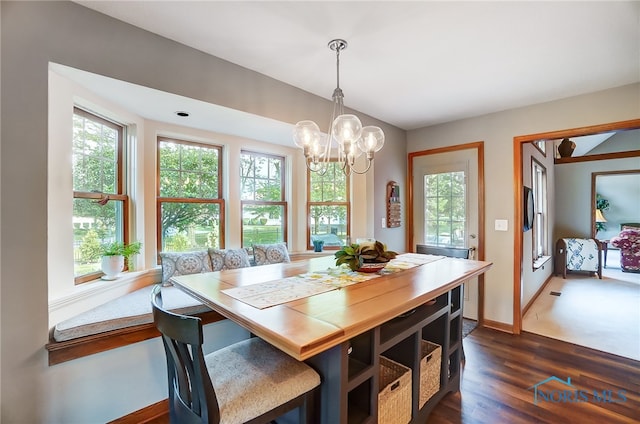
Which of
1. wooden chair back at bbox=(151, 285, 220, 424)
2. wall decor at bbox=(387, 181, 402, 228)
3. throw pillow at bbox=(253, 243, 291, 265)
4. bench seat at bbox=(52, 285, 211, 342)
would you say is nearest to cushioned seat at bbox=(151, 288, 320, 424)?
wooden chair back at bbox=(151, 285, 220, 424)

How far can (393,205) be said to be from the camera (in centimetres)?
366

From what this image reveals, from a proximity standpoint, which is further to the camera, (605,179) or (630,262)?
(605,179)

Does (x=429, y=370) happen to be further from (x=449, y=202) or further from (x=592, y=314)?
(x=592, y=314)

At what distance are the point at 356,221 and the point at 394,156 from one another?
1.08 metres

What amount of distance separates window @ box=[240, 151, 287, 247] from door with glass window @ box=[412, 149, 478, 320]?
1.85m

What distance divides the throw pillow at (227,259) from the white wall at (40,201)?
0.89 m

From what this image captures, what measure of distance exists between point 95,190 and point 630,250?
8.62 metres

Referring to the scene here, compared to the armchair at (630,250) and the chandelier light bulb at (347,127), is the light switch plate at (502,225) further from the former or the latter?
the armchair at (630,250)

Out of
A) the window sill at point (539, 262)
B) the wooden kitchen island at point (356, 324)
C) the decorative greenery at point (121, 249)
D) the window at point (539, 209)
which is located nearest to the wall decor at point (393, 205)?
the wooden kitchen island at point (356, 324)

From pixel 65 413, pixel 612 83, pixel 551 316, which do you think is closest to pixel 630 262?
pixel 551 316

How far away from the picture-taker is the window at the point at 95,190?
1.94m

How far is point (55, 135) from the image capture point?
1620mm

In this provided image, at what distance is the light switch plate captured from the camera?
10.2ft

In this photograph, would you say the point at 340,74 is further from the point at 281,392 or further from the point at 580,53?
the point at 281,392
